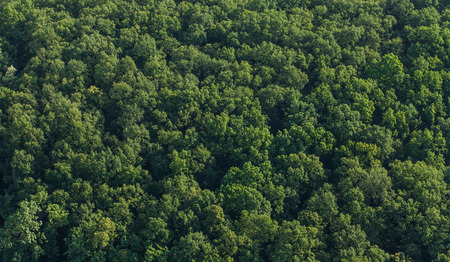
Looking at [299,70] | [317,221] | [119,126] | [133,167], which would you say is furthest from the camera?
[299,70]

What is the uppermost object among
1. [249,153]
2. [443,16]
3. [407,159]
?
[443,16]

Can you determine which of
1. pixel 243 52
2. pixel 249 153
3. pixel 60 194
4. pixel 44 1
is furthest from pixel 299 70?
pixel 44 1

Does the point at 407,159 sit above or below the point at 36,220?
above

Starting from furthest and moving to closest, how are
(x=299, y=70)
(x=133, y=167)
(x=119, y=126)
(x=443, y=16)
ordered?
(x=443, y=16) < (x=299, y=70) < (x=119, y=126) < (x=133, y=167)

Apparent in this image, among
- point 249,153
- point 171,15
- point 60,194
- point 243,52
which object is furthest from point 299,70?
point 60,194

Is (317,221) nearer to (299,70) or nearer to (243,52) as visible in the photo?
(299,70)

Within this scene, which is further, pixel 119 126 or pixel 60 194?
pixel 119 126
